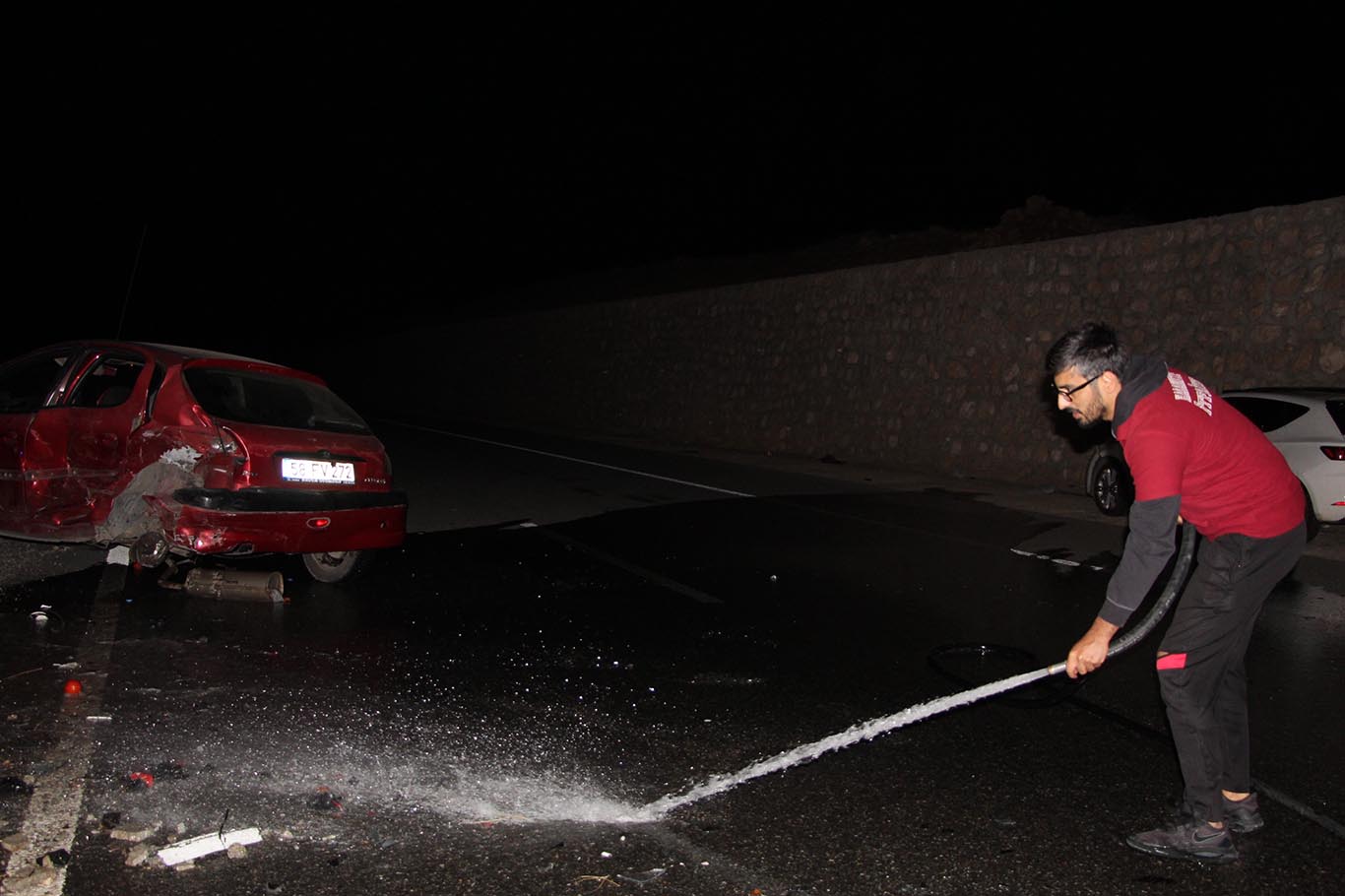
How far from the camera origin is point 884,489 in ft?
47.4

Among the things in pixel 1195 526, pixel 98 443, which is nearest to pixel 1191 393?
pixel 1195 526

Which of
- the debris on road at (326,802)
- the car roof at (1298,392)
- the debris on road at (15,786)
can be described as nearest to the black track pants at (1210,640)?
the debris on road at (326,802)

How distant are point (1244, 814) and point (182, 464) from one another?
583cm

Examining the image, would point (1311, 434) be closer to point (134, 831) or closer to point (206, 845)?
→ point (206, 845)

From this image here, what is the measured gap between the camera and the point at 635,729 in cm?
441

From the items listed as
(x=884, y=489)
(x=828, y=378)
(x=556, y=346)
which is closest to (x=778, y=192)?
(x=556, y=346)

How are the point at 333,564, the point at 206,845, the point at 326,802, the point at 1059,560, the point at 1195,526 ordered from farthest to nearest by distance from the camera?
1. the point at 1059,560
2. the point at 333,564
3. the point at 326,802
4. the point at 1195,526
5. the point at 206,845

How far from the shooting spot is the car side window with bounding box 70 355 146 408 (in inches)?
259

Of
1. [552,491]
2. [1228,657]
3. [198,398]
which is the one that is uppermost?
[198,398]

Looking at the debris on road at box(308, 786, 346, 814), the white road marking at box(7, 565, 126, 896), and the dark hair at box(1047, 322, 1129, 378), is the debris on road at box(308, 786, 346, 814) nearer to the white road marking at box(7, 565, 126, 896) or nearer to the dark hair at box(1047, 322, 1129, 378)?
the white road marking at box(7, 565, 126, 896)

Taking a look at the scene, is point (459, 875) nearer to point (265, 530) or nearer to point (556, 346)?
point (265, 530)

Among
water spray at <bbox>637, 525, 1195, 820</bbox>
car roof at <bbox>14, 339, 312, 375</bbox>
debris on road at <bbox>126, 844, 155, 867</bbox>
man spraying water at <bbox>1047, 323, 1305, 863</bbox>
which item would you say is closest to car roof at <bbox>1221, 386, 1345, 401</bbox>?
water spray at <bbox>637, 525, 1195, 820</bbox>

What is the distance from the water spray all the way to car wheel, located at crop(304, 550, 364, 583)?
420cm

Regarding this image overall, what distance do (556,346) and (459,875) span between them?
2709 centimetres
